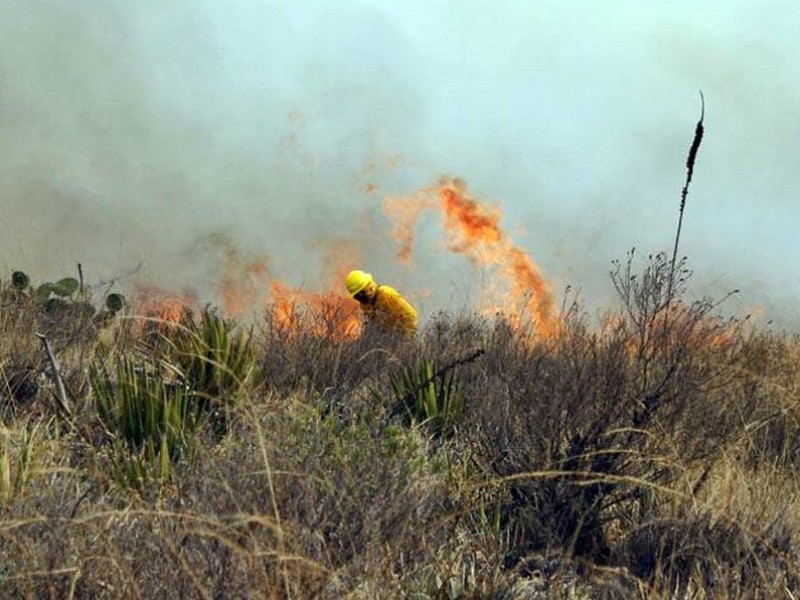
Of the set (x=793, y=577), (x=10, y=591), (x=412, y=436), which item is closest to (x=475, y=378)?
(x=412, y=436)

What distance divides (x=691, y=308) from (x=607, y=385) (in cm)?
121

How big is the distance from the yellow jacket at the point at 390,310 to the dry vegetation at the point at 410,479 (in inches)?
154

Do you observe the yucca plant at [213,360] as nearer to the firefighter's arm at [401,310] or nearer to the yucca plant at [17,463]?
the yucca plant at [17,463]

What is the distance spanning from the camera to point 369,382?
307 inches

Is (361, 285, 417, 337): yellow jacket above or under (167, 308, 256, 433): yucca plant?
above

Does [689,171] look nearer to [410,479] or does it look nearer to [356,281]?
[410,479]

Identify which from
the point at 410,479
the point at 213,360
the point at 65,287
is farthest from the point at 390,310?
the point at 410,479

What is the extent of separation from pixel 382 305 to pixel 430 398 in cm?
595

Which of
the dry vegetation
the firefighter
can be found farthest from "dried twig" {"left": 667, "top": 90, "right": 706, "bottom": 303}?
the firefighter

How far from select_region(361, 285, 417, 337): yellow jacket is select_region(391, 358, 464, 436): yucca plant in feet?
15.6

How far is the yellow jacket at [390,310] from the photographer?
11.9 metres

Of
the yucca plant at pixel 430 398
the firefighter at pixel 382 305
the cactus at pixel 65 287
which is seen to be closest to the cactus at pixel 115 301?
the cactus at pixel 65 287

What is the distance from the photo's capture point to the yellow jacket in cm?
1186

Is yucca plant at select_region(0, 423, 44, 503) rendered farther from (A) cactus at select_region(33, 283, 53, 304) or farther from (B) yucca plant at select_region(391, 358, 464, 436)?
(A) cactus at select_region(33, 283, 53, 304)
